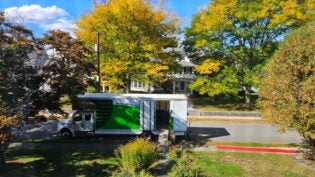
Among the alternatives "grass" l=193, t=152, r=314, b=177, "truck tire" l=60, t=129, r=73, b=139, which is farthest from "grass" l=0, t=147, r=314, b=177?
"truck tire" l=60, t=129, r=73, b=139

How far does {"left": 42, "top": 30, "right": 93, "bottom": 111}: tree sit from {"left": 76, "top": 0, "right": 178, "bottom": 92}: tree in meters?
15.3

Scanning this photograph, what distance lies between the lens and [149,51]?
38.7 metres

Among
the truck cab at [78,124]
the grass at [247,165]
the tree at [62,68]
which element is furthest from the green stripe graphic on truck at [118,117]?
the grass at [247,165]

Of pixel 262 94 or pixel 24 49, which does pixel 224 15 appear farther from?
pixel 24 49

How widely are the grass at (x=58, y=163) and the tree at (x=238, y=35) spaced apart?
73.4ft

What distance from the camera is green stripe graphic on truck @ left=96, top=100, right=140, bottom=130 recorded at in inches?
1084

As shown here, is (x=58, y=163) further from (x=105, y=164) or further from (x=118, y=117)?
(x=118, y=117)

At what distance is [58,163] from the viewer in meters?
21.8

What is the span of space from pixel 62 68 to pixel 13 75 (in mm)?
3484

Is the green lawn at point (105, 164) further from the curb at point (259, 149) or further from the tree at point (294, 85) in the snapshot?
the tree at point (294, 85)

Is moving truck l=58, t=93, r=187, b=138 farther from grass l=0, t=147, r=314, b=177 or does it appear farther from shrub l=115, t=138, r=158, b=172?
shrub l=115, t=138, r=158, b=172

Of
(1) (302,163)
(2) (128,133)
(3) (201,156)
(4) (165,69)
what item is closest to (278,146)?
(1) (302,163)

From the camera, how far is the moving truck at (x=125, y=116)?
27.4 m

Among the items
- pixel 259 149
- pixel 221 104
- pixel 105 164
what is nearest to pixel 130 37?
pixel 221 104
